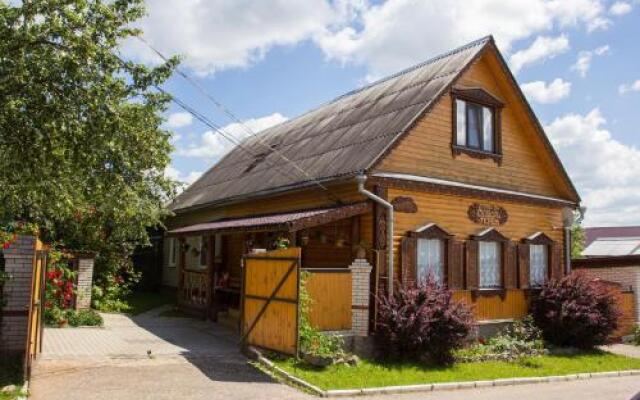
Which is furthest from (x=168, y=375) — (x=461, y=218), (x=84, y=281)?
(x=461, y=218)

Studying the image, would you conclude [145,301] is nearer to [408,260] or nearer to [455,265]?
[408,260]

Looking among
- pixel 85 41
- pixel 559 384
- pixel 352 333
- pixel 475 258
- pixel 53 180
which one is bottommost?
pixel 559 384

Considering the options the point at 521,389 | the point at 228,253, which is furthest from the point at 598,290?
the point at 228,253

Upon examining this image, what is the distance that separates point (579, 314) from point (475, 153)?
4.65 m

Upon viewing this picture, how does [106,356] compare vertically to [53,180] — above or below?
below

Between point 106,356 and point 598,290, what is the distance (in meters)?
11.7

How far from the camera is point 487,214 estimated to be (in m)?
16.1

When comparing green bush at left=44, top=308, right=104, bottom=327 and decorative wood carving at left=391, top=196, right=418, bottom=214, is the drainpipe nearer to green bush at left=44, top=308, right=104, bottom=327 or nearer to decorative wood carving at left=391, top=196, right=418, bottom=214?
decorative wood carving at left=391, top=196, right=418, bottom=214

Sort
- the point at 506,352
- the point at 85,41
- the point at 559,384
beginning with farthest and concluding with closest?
1. the point at 506,352
2. the point at 559,384
3. the point at 85,41

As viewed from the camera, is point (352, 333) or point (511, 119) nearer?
point (352, 333)

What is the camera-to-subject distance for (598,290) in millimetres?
15766

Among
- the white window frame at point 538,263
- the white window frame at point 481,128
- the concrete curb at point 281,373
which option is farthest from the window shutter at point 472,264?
the concrete curb at point 281,373

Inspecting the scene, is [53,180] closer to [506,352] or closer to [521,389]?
[521,389]

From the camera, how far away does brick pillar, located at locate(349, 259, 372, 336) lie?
12.5m
